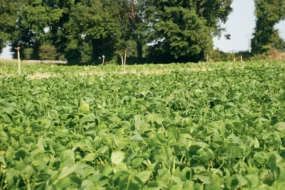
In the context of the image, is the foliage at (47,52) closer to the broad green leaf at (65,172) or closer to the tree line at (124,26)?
the tree line at (124,26)

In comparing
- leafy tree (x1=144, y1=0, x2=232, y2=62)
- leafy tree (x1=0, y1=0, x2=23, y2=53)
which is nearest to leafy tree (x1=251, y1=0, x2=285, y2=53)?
leafy tree (x1=144, y1=0, x2=232, y2=62)

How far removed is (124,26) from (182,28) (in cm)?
1152

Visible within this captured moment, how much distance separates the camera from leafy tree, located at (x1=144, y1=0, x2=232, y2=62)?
44.2 meters

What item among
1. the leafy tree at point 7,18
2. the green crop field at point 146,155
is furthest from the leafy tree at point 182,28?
the green crop field at point 146,155

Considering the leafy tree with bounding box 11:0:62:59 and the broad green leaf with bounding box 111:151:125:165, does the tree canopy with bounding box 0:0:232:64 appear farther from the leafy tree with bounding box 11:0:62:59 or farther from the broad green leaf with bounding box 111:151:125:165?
the broad green leaf with bounding box 111:151:125:165

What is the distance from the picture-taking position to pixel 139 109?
486cm

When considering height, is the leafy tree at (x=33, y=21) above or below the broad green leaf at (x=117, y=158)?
above

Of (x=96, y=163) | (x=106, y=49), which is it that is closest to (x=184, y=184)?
(x=96, y=163)

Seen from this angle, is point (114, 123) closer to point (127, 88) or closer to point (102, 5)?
point (127, 88)

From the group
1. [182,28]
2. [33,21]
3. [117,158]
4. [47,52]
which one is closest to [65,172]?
[117,158]

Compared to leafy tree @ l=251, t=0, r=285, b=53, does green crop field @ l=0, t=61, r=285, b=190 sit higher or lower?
lower

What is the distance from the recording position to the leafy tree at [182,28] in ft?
145

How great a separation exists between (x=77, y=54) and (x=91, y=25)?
6.39 metres

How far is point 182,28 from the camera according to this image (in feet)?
149
